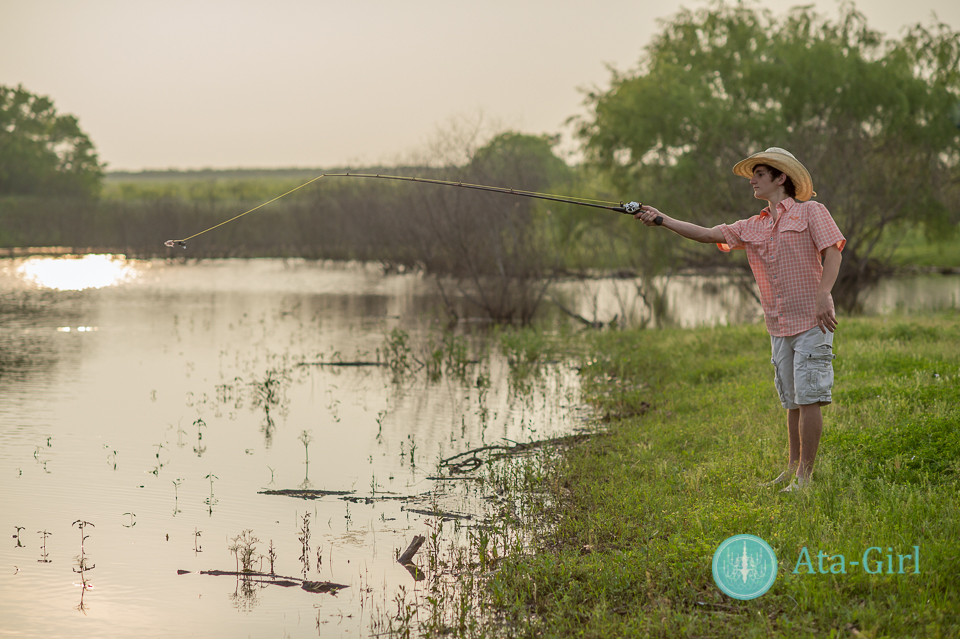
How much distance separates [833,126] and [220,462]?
17898 mm

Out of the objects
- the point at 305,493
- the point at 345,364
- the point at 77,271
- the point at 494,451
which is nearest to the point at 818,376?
the point at 494,451

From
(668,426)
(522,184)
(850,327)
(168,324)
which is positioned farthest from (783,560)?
(168,324)

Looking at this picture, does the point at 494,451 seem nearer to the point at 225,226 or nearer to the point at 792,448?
the point at 792,448

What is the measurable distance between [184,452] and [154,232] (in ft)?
154

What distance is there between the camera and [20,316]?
20.4 meters

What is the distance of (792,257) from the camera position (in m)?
5.41

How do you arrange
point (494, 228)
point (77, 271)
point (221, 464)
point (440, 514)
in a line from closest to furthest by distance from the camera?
1. point (440, 514)
2. point (221, 464)
3. point (494, 228)
4. point (77, 271)

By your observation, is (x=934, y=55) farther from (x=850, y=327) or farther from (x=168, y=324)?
(x=168, y=324)

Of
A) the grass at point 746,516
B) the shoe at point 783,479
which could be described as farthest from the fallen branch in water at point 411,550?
the shoe at point 783,479

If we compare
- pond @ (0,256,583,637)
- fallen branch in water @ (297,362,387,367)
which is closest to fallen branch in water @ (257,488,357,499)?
pond @ (0,256,583,637)

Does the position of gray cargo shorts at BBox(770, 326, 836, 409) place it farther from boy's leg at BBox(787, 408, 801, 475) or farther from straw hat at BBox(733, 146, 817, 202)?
straw hat at BBox(733, 146, 817, 202)

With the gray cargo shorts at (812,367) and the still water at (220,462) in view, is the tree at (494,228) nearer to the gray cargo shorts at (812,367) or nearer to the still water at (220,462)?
the still water at (220,462)

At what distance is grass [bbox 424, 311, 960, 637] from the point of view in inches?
160

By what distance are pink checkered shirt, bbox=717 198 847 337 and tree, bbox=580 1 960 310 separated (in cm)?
1458
